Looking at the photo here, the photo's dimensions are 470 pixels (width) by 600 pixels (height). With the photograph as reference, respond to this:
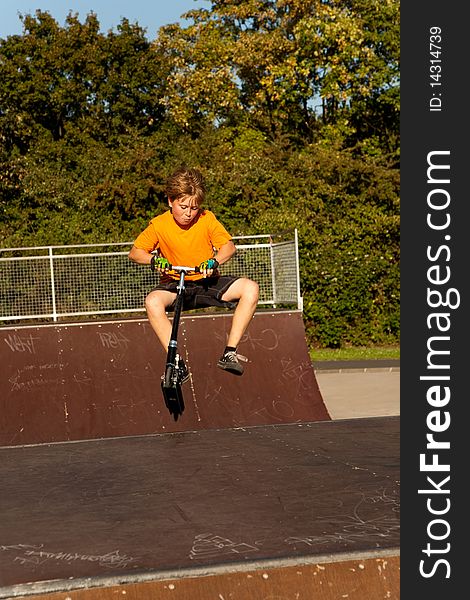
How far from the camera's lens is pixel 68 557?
3.16 m

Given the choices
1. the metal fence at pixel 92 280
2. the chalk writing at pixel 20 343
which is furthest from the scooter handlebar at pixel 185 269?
the metal fence at pixel 92 280

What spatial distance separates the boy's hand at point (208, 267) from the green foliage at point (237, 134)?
1373 cm

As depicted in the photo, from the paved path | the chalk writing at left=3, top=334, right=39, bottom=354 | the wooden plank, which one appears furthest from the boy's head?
the paved path

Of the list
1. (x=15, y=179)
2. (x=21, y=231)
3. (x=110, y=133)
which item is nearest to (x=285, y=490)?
(x=21, y=231)

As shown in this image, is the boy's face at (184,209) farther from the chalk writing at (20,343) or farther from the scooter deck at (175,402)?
the chalk writing at (20,343)

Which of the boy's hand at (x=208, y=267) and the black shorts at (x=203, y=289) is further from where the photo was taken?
the black shorts at (x=203, y=289)

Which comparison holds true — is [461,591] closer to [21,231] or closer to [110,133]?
[21,231]

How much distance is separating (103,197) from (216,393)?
14126mm

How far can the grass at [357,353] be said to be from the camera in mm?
19516

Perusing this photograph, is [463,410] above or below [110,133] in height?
below

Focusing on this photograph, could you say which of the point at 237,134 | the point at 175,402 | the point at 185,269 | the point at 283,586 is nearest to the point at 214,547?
the point at 283,586

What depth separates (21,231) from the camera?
21.3m

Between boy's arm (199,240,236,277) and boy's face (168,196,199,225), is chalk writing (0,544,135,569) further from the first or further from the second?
boy's face (168,196,199,225)

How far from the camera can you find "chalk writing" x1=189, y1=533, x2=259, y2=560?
3.11 m
